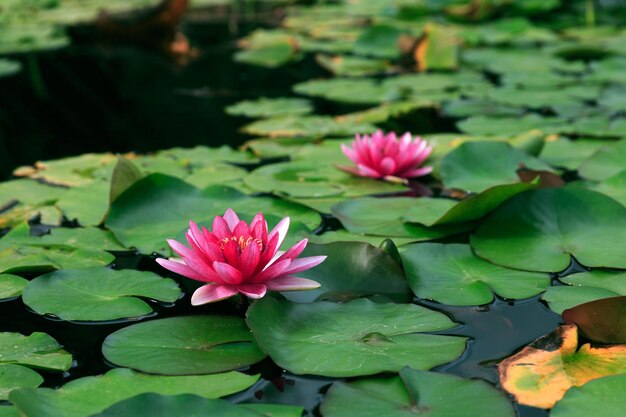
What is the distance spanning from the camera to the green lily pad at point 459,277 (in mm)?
1494

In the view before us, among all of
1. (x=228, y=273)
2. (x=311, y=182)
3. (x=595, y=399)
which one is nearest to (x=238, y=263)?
(x=228, y=273)

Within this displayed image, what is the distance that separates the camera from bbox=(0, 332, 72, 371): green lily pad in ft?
4.21

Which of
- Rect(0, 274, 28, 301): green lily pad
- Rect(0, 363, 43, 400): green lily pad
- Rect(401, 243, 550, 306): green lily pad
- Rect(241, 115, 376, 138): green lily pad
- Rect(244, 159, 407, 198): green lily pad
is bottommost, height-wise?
Rect(241, 115, 376, 138): green lily pad

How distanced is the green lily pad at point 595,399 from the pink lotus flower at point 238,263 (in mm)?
467

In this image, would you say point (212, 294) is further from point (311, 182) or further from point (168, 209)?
point (311, 182)

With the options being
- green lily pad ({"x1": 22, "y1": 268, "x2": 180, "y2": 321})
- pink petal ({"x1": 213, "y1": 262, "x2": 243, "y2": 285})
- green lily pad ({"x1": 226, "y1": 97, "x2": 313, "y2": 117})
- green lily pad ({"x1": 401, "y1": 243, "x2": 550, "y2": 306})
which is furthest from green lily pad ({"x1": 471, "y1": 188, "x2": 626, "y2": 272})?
green lily pad ({"x1": 226, "y1": 97, "x2": 313, "y2": 117})

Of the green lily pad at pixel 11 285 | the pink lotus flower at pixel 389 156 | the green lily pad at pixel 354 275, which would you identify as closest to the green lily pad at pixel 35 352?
the green lily pad at pixel 11 285

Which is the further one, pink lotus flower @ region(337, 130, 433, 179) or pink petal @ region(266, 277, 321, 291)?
pink lotus flower @ region(337, 130, 433, 179)

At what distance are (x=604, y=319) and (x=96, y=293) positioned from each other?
3.19 ft

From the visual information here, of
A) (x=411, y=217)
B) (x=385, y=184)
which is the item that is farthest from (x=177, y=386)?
(x=385, y=184)

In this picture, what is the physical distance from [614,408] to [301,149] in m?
1.72

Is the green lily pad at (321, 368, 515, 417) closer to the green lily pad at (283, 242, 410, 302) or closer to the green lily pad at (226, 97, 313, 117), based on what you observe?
the green lily pad at (283, 242, 410, 302)

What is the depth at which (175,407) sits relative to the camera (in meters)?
1.07

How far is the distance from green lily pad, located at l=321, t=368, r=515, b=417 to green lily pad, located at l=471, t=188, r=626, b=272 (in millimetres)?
519
